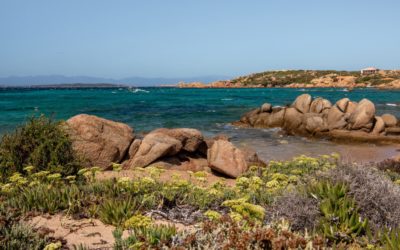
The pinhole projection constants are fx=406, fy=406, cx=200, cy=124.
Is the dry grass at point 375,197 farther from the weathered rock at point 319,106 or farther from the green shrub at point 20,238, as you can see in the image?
the weathered rock at point 319,106

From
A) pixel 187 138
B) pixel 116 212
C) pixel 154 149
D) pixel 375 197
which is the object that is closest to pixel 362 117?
pixel 187 138

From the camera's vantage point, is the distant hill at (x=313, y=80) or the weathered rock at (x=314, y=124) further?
the distant hill at (x=313, y=80)

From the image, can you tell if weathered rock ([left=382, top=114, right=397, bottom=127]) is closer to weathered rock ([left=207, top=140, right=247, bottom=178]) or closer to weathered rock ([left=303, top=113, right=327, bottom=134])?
weathered rock ([left=303, top=113, right=327, bottom=134])

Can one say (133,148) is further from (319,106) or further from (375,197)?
(319,106)

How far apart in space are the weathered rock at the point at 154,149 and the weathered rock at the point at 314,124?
51.8ft

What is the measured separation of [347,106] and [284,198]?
27323 mm

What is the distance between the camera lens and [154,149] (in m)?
16.6

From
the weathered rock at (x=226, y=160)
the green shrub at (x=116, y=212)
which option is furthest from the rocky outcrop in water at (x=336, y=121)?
the green shrub at (x=116, y=212)

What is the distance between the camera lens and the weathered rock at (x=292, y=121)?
31828 mm

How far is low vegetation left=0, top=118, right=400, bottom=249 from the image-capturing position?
197 inches

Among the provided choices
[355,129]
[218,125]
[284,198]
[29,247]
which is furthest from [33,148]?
[218,125]

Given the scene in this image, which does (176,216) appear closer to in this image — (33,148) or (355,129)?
(33,148)

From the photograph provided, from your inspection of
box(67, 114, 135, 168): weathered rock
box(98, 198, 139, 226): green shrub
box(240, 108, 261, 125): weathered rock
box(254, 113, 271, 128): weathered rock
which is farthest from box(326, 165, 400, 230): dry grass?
box(240, 108, 261, 125): weathered rock

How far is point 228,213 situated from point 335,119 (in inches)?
1013
